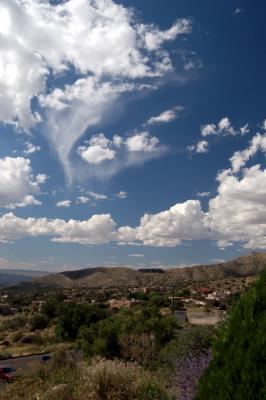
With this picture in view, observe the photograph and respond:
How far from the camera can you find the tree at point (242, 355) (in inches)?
155

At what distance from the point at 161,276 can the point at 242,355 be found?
17068 centimetres

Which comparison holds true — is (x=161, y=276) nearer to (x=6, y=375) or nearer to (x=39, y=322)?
(x=39, y=322)

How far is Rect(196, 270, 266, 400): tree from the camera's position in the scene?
3.94 meters

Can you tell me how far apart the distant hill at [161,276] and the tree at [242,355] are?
139706mm

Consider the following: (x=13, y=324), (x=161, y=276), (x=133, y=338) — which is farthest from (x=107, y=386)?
(x=161, y=276)

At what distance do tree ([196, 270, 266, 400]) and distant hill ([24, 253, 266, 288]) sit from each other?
458ft

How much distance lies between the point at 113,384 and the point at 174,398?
1660 mm

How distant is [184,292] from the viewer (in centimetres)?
10431

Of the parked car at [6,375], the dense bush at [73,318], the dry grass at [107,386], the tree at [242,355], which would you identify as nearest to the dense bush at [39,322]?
the dense bush at [73,318]

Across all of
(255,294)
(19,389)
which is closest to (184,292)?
(19,389)

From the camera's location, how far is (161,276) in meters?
172

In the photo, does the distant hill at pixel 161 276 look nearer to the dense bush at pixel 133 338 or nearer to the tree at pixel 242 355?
the dense bush at pixel 133 338

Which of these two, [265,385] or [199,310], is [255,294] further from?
[199,310]

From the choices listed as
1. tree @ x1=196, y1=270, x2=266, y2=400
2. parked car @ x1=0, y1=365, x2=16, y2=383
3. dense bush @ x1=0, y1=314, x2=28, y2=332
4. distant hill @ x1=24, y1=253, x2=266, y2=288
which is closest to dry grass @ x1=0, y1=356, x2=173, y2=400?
parked car @ x1=0, y1=365, x2=16, y2=383
